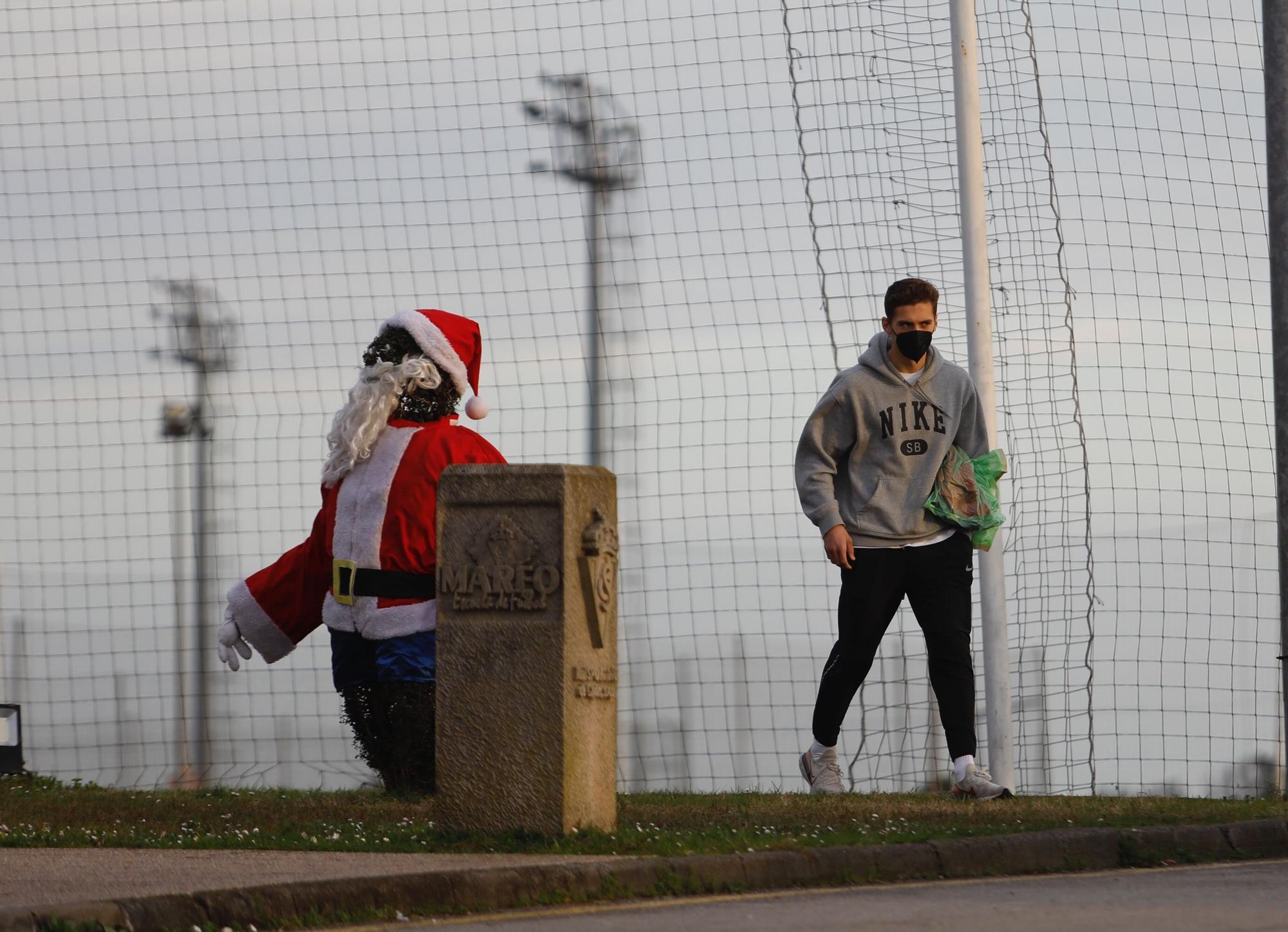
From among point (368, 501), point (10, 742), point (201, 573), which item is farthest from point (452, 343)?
point (201, 573)

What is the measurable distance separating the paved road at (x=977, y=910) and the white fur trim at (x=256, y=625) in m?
2.97

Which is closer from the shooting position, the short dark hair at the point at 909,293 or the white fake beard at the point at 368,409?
the white fake beard at the point at 368,409

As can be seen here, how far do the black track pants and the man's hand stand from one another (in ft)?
0.28

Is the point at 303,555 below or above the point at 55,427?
below

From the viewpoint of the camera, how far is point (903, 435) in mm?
7469

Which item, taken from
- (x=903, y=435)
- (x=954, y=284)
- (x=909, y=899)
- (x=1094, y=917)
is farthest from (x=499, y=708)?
(x=954, y=284)

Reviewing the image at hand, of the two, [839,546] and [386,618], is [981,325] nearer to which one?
[839,546]

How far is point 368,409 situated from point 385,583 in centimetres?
67

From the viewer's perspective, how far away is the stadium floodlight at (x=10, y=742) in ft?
29.7

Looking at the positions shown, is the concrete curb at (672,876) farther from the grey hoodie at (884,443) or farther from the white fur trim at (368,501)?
the white fur trim at (368,501)

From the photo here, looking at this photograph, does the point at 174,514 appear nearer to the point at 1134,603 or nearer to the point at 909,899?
the point at 1134,603

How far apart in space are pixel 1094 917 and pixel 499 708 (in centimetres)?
181

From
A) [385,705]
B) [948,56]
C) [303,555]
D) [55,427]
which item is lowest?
[385,705]

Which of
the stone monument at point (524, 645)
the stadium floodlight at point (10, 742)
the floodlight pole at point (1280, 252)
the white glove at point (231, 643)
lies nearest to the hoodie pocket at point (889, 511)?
the floodlight pole at point (1280, 252)
